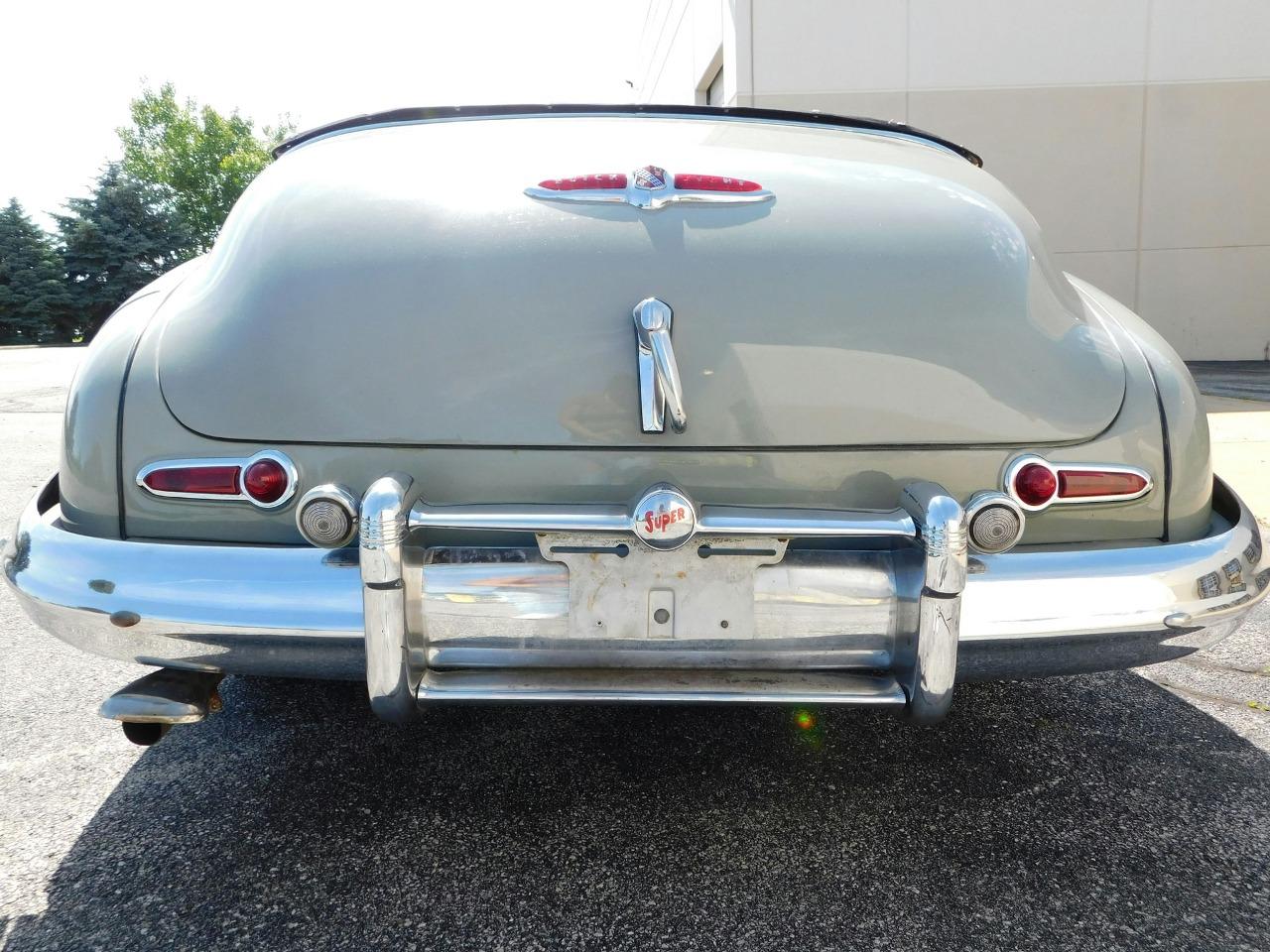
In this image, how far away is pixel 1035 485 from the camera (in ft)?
5.59

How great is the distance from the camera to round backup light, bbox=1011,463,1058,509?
5.57 feet

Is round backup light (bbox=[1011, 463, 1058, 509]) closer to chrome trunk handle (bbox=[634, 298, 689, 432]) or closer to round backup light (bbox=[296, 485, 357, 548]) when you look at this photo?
chrome trunk handle (bbox=[634, 298, 689, 432])

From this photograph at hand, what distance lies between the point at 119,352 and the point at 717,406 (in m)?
1.20

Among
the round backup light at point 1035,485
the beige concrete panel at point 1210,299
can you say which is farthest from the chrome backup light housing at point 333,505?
the beige concrete panel at point 1210,299

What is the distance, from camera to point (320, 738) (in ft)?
7.71

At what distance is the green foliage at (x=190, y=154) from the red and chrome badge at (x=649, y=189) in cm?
5331

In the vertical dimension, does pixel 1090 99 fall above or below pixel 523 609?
above

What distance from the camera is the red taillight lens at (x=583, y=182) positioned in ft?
5.94

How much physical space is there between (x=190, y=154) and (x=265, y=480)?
56.4 metres

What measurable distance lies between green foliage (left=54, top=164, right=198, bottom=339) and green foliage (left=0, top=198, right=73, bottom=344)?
0.99m

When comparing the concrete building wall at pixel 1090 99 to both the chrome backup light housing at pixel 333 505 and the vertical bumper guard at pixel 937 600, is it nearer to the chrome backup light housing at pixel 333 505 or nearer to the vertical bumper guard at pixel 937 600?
the vertical bumper guard at pixel 937 600

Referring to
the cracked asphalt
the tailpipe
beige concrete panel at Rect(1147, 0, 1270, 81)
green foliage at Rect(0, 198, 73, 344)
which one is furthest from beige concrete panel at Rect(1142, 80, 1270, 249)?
green foliage at Rect(0, 198, 73, 344)

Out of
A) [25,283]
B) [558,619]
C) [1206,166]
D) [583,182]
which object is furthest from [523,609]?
[25,283]

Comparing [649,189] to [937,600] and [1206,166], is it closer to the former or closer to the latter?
[937,600]
